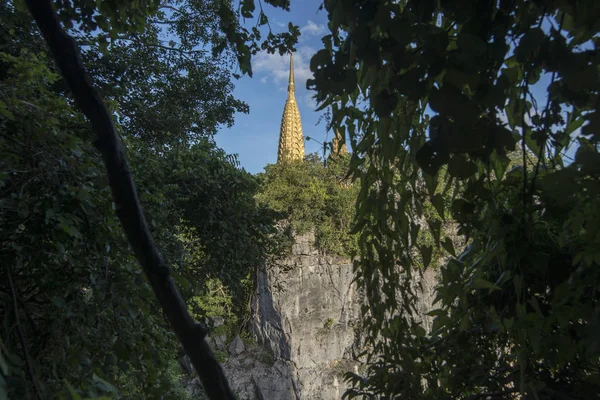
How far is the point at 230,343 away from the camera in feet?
25.5

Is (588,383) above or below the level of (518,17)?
below

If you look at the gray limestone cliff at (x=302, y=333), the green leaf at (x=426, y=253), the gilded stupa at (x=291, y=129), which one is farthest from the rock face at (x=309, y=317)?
the green leaf at (x=426, y=253)

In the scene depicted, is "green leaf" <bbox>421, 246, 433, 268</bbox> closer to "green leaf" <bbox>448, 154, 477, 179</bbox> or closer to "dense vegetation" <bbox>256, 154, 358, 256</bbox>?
"green leaf" <bbox>448, 154, 477, 179</bbox>

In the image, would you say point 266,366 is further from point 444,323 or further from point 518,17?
point 518,17

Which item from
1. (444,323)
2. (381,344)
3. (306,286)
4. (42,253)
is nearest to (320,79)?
(381,344)

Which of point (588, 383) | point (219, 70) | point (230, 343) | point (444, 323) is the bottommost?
point (588, 383)

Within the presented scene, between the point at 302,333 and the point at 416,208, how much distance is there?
23.7ft

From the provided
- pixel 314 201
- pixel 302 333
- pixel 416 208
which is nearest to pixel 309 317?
pixel 302 333

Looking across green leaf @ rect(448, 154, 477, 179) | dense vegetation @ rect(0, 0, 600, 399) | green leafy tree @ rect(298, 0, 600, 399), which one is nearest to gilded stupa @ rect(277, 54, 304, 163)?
dense vegetation @ rect(0, 0, 600, 399)

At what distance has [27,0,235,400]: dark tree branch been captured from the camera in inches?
24.3

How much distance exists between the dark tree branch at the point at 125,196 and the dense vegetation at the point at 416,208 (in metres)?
0.20

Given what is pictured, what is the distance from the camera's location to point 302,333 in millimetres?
7641

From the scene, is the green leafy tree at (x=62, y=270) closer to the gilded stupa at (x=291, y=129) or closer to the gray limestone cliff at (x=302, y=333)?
the gray limestone cliff at (x=302, y=333)

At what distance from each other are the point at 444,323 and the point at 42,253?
1.09 meters
